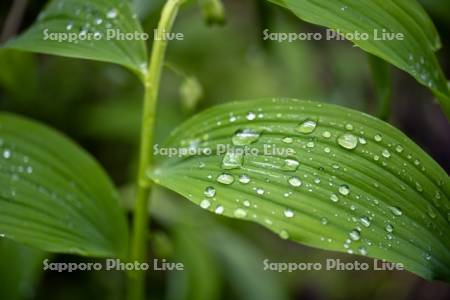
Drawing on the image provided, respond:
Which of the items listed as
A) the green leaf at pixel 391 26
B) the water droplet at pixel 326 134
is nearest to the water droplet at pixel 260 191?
the water droplet at pixel 326 134

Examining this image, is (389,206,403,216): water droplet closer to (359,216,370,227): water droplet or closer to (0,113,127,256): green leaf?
(359,216,370,227): water droplet

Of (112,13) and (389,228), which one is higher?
(112,13)

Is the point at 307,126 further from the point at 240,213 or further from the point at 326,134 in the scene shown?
the point at 240,213

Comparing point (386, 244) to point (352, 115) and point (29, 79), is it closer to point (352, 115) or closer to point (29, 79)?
point (352, 115)

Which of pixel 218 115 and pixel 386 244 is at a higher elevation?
pixel 218 115

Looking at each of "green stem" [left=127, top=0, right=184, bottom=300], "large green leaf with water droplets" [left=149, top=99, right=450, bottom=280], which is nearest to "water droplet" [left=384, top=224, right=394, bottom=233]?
"large green leaf with water droplets" [left=149, top=99, right=450, bottom=280]

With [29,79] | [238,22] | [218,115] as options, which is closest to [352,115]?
[218,115]

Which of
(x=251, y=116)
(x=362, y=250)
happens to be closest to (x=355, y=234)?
(x=362, y=250)
